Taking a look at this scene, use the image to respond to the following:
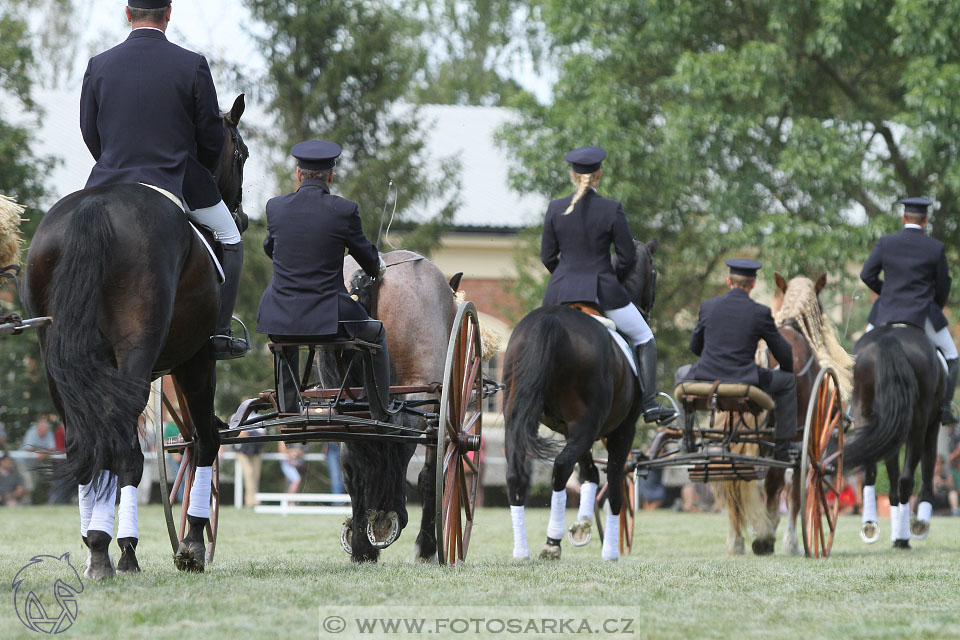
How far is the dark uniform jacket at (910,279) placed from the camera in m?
11.6

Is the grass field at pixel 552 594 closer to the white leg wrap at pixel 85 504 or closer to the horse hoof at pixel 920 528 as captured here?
the white leg wrap at pixel 85 504

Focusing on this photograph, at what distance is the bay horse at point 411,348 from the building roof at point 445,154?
16450 millimetres

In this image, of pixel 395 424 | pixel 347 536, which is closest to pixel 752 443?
pixel 347 536

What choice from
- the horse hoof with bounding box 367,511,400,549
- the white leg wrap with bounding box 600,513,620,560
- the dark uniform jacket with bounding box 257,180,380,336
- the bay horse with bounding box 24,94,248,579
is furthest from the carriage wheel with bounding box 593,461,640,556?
the bay horse with bounding box 24,94,248,579

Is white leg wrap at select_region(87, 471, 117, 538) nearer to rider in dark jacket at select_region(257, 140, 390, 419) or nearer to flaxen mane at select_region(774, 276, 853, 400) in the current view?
rider in dark jacket at select_region(257, 140, 390, 419)

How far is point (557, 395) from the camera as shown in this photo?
888cm

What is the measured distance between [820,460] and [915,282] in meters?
2.03

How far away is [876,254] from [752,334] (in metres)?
2.28

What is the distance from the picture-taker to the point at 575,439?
879cm

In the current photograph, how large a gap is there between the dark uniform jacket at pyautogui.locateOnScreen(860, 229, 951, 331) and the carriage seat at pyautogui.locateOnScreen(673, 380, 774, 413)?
1.97 meters

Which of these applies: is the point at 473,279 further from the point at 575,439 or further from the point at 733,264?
the point at 575,439

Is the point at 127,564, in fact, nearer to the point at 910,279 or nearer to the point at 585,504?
the point at 585,504

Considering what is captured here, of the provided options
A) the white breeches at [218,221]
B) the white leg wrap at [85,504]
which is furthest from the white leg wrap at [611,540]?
the white leg wrap at [85,504]

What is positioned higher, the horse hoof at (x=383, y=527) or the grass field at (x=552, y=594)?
the horse hoof at (x=383, y=527)
